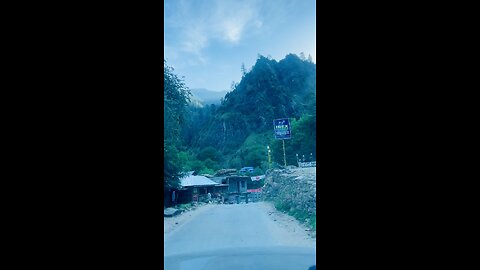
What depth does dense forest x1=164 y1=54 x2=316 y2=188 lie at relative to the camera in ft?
42.5

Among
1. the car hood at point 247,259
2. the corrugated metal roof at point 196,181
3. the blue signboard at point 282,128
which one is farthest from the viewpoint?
the blue signboard at point 282,128

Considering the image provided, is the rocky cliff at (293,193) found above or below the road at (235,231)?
above

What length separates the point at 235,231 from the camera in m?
6.34

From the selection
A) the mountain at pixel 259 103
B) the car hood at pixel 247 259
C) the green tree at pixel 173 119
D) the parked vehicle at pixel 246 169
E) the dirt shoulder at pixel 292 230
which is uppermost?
the mountain at pixel 259 103

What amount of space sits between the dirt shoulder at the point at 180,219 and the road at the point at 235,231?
12cm

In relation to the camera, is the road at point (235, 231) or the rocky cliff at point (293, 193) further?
the rocky cliff at point (293, 193)

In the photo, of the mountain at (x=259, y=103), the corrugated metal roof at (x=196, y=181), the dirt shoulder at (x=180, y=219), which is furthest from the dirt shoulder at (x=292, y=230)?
the mountain at (x=259, y=103)

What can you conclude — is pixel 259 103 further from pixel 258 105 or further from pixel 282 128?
pixel 282 128

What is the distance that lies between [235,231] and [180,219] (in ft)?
7.86

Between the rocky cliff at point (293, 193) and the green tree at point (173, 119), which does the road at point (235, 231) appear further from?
the green tree at point (173, 119)

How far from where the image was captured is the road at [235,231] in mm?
5216

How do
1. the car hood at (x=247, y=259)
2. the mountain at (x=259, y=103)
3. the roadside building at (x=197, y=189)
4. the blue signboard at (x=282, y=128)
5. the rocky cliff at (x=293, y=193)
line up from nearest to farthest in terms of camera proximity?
the car hood at (x=247, y=259) < the rocky cliff at (x=293, y=193) < the roadside building at (x=197, y=189) < the blue signboard at (x=282, y=128) < the mountain at (x=259, y=103)
